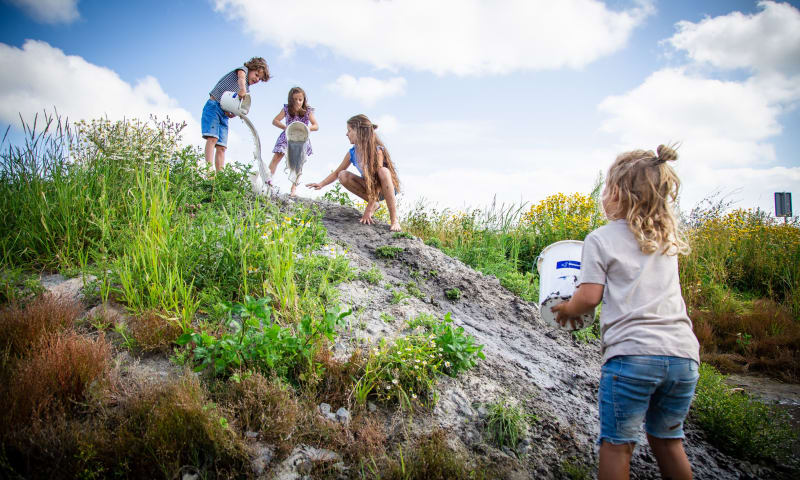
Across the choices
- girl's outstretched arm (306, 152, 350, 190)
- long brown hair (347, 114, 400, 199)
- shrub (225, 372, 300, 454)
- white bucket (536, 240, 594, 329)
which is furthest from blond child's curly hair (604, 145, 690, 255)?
girl's outstretched arm (306, 152, 350, 190)

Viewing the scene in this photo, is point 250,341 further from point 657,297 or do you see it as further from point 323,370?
point 657,297

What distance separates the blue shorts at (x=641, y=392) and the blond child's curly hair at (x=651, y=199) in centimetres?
52

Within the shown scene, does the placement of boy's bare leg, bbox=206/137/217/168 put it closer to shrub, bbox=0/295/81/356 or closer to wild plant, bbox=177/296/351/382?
shrub, bbox=0/295/81/356

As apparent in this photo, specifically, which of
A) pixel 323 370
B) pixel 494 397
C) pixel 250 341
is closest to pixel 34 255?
pixel 250 341

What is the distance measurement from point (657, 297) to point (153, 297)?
10.1 ft

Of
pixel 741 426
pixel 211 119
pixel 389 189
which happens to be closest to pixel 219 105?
pixel 211 119

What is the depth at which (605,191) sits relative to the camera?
2.09 m

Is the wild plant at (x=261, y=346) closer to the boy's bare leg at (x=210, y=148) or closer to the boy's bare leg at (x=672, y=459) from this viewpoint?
the boy's bare leg at (x=672, y=459)

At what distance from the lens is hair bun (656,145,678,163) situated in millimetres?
1887

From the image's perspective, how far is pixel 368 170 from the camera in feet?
18.2

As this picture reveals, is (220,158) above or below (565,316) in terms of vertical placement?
above

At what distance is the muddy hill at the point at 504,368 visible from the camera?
7.73 ft

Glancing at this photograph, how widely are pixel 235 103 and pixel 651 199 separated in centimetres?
577

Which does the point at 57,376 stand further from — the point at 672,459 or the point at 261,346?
the point at 672,459
